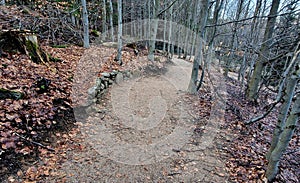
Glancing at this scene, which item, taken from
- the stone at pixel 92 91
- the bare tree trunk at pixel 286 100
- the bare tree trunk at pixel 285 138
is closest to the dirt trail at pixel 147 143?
the stone at pixel 92 91

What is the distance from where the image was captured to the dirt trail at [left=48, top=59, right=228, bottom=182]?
3602 mm

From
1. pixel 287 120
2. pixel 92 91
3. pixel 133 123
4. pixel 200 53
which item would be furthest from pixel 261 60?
pixel 92 91

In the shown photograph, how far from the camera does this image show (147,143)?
4.62 m

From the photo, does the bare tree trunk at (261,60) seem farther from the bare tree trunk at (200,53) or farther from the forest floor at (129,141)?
the bare tree trunk at (200,53)

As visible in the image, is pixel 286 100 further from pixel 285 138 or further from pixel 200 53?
pixel 200 53

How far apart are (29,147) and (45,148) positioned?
0.28 meters

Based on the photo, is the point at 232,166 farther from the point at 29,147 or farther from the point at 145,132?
the point at 29,147

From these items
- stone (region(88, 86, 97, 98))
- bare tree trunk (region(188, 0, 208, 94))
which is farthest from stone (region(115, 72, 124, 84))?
bare tree trunk (region(188, 0, 208, 94))

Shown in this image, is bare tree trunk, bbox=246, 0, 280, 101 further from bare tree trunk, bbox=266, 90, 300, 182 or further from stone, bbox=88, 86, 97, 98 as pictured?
stone, bbox=88, 86, 97, 98

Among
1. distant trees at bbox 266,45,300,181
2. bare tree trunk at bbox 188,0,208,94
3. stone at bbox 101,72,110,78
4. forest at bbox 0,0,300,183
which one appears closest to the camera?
distant trees at bbox 266,45,300,181

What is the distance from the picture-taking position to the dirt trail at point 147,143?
360 cm

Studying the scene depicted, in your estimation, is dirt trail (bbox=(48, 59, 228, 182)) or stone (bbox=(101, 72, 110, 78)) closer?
dirt trail (bbox=(48, 59, 228, 182))

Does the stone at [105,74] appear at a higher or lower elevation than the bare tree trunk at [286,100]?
lower

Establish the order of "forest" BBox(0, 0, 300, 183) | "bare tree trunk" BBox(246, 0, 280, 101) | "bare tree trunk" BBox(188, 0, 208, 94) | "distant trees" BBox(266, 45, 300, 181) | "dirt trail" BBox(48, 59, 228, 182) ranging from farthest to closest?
"bare tree trunk" BBox(246, 0, 280, 101)
"bare tree trunk" BBox(188, 0, 208, 94)
"dirt trail" BBox(48, 59, 228, 182)
"forest" BBox(0, 0, 300, 183)
"distant trees" BBox(266, 45, 300, 181)
